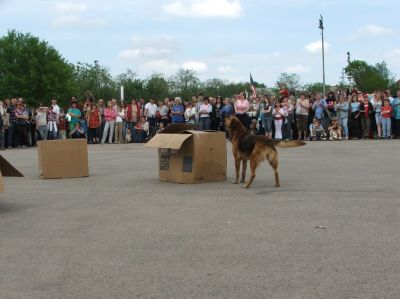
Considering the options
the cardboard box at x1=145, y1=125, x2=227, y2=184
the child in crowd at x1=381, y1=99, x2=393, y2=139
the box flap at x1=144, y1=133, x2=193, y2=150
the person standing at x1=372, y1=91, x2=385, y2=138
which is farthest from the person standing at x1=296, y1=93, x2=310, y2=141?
the box flap at x1=144, y1=133, x2=193, y2=150

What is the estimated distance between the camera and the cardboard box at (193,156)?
10.4 metres

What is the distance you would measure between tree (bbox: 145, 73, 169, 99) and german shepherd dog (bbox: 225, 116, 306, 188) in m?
69.6

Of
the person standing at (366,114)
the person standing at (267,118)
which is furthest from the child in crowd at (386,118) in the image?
the person standing at (267,118)

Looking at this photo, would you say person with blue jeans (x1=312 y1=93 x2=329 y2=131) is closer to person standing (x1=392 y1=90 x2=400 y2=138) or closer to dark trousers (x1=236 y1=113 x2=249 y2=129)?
person standing (x1=392 y1=90 x2=400 y2=138)

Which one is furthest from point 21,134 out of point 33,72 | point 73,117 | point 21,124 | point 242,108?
point 33,72

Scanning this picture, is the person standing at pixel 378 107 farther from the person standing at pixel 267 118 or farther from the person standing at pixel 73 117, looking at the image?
the person standing at pixel 73 117

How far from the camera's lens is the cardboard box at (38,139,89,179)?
11625mm

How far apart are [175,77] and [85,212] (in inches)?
3072

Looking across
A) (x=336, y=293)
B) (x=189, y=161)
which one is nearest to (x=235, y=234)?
(x=336, y=293)

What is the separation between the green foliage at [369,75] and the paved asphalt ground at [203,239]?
237 ft

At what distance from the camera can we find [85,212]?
305 inches

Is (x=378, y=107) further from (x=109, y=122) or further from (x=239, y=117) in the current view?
(x=109, y=122)

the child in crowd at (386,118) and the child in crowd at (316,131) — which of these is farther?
the child in crowd at (316,131)

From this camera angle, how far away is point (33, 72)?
73688 millimetres
